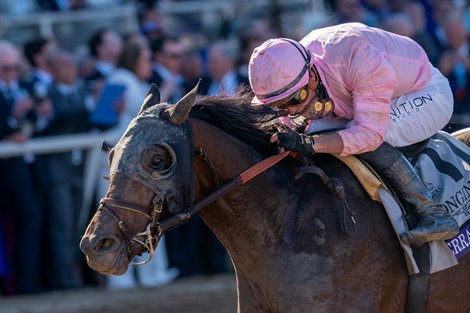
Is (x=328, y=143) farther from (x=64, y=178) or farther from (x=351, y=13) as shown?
(x=351, y=13)

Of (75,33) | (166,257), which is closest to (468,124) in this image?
(166,257)

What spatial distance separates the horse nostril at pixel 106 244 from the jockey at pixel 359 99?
974mm

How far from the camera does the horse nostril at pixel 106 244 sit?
4941mm

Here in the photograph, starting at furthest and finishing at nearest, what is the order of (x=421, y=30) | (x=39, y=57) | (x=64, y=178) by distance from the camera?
(x=421, y=30) → (x=39, y=57) → (x=64, y=178)

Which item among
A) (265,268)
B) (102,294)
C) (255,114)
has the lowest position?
(102,294)

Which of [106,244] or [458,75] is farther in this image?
[458,75]

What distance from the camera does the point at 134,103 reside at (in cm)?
1039

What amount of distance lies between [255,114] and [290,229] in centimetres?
59

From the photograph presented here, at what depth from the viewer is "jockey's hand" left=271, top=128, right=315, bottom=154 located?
5.36 meters

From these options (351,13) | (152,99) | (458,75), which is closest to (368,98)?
(152,99)

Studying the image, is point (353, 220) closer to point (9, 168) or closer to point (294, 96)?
point (294, 96)

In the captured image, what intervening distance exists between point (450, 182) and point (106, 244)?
190 centimetres

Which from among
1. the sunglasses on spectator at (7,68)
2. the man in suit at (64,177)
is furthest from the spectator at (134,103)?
the sunglasses on spectator at (7,68)

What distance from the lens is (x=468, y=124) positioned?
11.1 meters
